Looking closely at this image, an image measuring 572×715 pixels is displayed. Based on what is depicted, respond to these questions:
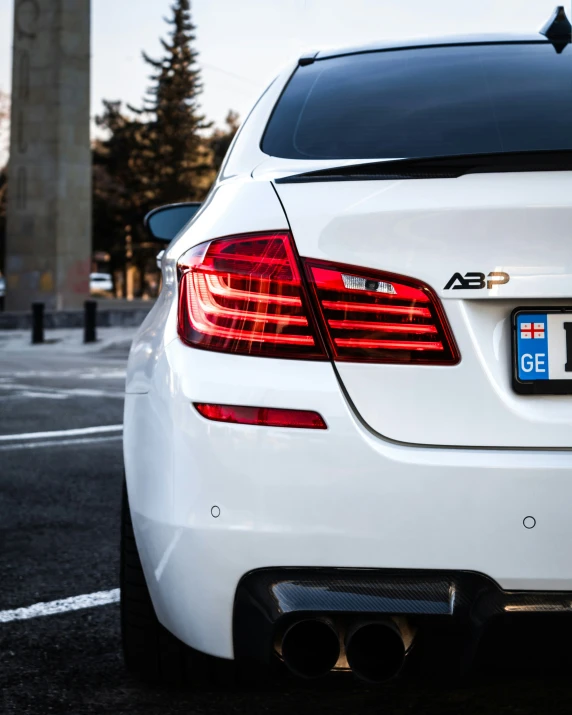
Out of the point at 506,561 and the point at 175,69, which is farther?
the point at 175,69

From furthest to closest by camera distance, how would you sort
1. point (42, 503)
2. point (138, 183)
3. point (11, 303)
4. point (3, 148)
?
point (138, 183), point (3, 148), point (11, 303), point (42, 503)

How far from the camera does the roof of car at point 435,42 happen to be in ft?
11.6

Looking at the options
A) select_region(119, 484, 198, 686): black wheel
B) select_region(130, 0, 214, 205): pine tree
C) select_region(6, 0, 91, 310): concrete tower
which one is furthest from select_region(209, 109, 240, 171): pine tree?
select_region(119, 484, 198, 686): black wheel

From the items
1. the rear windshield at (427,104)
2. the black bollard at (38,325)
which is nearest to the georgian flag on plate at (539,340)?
the rear windshield at (427,104)

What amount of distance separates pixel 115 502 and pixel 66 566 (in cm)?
→ 140

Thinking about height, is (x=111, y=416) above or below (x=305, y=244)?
below

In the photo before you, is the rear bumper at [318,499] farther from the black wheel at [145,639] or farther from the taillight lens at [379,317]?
the black wheel at [145,639]

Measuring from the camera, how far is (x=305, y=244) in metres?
2.35

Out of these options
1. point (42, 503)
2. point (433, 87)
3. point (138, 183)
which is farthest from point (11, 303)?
point (138, 183)

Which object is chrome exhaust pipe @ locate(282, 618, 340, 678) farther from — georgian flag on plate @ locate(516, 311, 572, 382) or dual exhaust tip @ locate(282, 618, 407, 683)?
georgian flag on plate @ locate(516, 311, 572, 382)

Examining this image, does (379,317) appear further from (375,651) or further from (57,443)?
(57,443)

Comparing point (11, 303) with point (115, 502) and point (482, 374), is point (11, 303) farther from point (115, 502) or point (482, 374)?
point (482, 374)

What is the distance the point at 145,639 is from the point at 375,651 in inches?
29.9

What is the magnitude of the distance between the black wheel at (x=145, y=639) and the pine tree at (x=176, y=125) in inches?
2986
